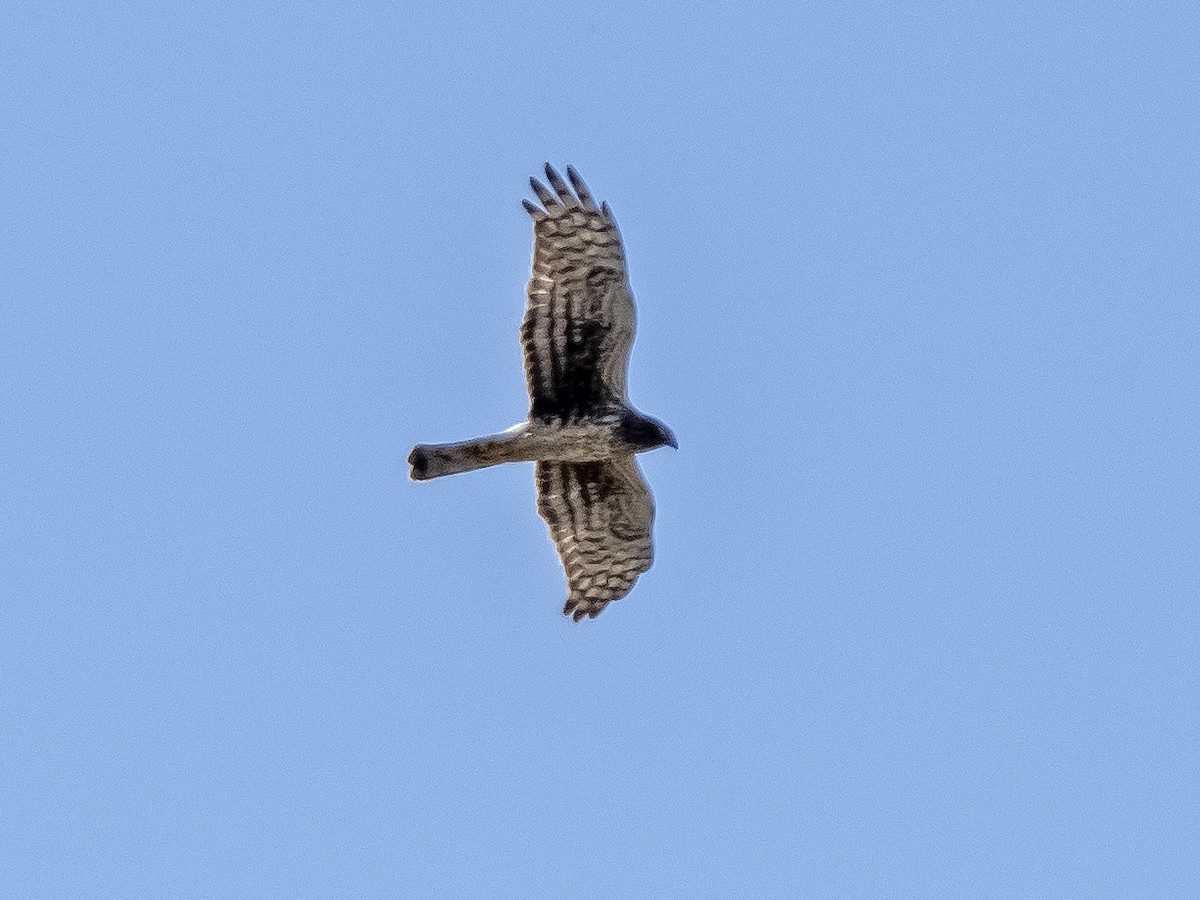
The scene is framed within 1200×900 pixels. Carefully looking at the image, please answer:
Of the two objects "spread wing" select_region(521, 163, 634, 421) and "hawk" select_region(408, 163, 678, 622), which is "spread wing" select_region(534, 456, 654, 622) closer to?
"hawk" select_region(408, 163, 678, 622)

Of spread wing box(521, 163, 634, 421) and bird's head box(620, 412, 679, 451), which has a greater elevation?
spread wing box(521, 163, 634, 421)

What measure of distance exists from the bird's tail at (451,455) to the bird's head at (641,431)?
0.80 metres

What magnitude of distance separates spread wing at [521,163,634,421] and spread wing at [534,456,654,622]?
873 mm

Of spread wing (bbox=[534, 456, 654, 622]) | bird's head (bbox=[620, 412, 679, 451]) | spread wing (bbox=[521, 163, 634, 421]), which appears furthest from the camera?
spread wing (bbox=[534, 456, 654, 622])

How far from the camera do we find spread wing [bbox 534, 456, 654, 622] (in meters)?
18.9

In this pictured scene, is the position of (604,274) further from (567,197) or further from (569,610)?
(569,610)

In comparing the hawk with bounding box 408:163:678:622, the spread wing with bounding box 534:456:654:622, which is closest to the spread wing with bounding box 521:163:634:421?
the hawk with bounding box 408:163:678:622

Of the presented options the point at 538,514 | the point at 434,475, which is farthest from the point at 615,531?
the point at 434,475

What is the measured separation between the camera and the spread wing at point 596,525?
18938mm

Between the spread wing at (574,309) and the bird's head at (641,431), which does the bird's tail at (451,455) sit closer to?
the spread wing at (574,309)

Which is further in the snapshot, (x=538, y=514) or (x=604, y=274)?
(x=538, y=514)

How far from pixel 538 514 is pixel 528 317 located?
1765 millimetres

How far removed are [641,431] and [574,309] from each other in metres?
0.98

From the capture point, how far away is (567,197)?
58.4 ft
